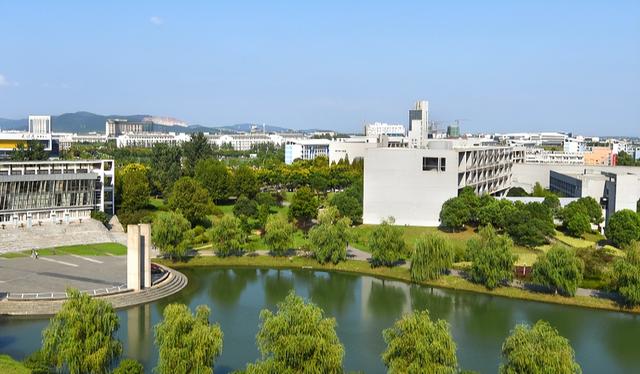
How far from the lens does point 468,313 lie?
561 inches

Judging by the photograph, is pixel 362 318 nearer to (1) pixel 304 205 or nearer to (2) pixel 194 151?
(1) pixel 304 205

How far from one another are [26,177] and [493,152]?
19.4m

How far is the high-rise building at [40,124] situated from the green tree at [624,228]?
39212mm

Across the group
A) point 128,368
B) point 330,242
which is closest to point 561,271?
point 330,242

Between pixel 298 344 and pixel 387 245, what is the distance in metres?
9.27

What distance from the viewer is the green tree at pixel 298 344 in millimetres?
8500

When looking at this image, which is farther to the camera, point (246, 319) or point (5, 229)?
point (5, 229)

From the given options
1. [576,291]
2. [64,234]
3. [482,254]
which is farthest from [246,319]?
[64,234]

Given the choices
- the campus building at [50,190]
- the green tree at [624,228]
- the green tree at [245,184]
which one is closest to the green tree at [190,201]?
the campus building at [50,190]

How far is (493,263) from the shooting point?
50.9 feet

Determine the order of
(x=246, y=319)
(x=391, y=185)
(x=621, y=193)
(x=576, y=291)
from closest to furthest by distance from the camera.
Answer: (x=246, y=319), (x=576, y=291), (x=621, y=193), (x=391, y=185)

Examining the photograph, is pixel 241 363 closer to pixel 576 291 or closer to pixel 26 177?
pixel 576 291

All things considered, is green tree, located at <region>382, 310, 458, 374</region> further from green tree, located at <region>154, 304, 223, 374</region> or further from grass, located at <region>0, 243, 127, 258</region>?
grass, located at <region>0, 243, 127, 258</region>

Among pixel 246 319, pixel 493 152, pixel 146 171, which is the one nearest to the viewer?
pixel 246 319
